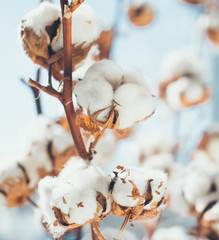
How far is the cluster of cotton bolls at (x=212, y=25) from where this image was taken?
19.0 inches

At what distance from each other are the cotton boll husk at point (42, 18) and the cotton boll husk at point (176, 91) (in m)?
0.23

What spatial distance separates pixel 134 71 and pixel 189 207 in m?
0.16

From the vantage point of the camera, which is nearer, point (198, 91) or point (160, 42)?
point (198, 91)

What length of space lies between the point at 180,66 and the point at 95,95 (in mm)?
275

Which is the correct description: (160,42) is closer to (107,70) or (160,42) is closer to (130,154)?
(130,154)

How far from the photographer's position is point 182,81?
15.7 inches

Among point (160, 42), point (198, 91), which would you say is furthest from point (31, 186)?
point (160, 42)

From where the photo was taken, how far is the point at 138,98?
0.16m

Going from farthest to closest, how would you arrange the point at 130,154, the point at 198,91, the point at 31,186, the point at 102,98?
the point at 130,154
the point at 198,91
the point at 31,186
the point at 102,98

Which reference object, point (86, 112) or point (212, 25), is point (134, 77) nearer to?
point (86, 112)

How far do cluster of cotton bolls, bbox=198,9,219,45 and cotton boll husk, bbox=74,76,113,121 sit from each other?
1.22ft

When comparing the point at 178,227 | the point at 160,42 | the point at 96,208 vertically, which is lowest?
the point at 178,227

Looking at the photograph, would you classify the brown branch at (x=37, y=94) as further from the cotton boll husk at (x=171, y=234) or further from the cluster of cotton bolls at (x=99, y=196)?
the cotton boll husk at (x=171, y=234)

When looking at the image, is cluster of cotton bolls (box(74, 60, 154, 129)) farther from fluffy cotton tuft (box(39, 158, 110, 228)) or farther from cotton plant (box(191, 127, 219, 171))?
cotton plant (box(191, 127, 219, 171))
